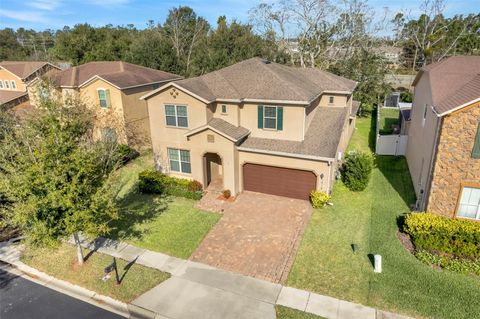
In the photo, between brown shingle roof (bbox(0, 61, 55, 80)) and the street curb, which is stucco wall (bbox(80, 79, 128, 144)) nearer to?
the street curb

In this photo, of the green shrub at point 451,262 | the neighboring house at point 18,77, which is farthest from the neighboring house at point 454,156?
the neighboring house at point 18,77

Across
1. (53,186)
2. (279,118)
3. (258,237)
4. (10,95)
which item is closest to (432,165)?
(279,118)

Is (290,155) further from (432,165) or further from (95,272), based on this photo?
(95,272)

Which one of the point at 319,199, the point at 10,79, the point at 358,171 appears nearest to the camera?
the point at 319,199

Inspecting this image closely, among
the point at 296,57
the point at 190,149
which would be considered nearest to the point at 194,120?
the point at 190,149

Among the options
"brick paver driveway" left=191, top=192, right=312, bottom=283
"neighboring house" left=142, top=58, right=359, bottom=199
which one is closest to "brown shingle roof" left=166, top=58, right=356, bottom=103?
"neighboring house" left=142, top=58, right=359, bottom=199

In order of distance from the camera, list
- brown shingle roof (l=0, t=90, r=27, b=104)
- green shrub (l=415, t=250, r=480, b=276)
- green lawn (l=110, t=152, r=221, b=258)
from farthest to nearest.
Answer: brown shingle roof (l=0, t=90, r=27, b=104) < green lawn (l=110, t=152, r=221, b=258) < green shrub (l=415, t=250, r=480, b=276)

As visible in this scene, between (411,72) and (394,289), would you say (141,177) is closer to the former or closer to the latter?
(394,289)
